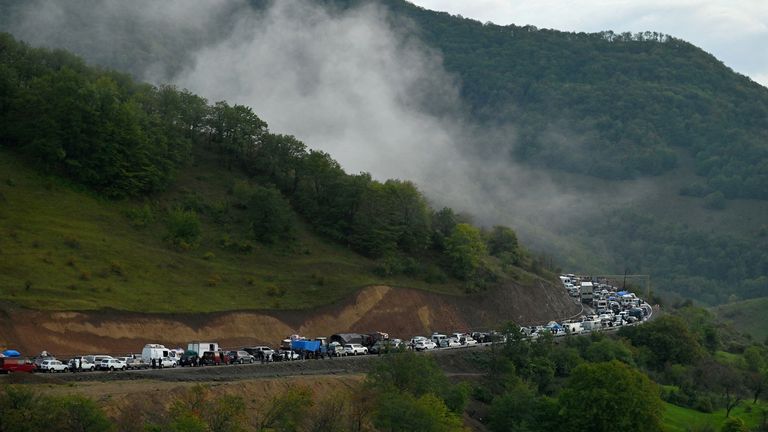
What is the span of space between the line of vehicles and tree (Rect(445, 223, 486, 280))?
32.1 feet

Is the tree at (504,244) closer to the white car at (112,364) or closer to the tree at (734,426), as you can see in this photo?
the tree at (734,426)

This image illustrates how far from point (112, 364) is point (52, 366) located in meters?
4.96

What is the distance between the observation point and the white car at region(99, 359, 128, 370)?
240ft

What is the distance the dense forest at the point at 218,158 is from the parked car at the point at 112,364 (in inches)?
1248

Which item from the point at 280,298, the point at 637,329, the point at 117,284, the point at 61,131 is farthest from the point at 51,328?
the point at 637,329

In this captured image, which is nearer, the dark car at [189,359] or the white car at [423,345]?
the dark car at [189,359]

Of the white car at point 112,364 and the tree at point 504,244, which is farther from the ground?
the tree at point 504,244

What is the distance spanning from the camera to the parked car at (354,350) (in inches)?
3590

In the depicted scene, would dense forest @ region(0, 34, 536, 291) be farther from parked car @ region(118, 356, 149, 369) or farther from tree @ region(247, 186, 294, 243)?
parked car @ region(118, 356, 149, 369)

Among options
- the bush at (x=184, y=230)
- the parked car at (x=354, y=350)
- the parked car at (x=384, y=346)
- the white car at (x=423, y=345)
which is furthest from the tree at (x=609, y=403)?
the bush at (x=184, y=230)

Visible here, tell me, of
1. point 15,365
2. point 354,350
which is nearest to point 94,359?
point 15,365

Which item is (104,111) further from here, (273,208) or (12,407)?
(12,407)

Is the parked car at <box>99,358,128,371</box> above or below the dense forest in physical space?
below

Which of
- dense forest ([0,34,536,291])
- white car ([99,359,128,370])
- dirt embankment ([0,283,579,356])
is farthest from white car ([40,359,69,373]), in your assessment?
dense forest ([0,34,536,291])
